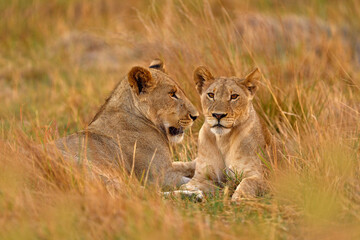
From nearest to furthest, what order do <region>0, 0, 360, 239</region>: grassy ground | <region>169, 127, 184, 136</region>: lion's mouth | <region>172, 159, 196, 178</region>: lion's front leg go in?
<region>0, 0, 360, 239</region>: grassy ground < <region>169, 127, 184, 136</region>: lion's mouth < <region>172, 159, 196, 178</region>: lion's front leg

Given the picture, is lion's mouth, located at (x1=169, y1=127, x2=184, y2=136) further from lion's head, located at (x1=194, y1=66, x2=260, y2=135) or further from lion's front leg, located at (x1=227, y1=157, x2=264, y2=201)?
lion's front leg, located at (x1=227, y1=157, x2=264, y2=201)

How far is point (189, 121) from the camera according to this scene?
5.20 meters

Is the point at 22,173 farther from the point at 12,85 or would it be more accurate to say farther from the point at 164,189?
the point at 12,85

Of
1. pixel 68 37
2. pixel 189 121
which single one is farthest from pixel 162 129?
pixel 68 37

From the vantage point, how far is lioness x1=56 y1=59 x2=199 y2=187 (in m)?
5.14

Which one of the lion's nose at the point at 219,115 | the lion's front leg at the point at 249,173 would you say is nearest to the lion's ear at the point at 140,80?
the lion's nose at the point at 219,115

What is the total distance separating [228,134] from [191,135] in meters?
0.92

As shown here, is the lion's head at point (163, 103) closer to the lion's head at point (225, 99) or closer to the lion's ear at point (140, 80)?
the lion's ear at point (140, 80)

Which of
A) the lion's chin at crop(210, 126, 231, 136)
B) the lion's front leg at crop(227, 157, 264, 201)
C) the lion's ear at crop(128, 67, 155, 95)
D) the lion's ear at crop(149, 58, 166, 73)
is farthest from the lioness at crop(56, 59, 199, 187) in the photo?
the lion's front leg at crop(227, 157, 264, 201)

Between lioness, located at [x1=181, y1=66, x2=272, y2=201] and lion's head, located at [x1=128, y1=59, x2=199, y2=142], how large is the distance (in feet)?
0.64

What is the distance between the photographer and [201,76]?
205 inches

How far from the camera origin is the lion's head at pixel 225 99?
189 inches

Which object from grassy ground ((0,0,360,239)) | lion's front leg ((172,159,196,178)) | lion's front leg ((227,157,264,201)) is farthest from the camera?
lion's front leg ((172,159,196,178))

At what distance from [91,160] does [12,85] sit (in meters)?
5.87
